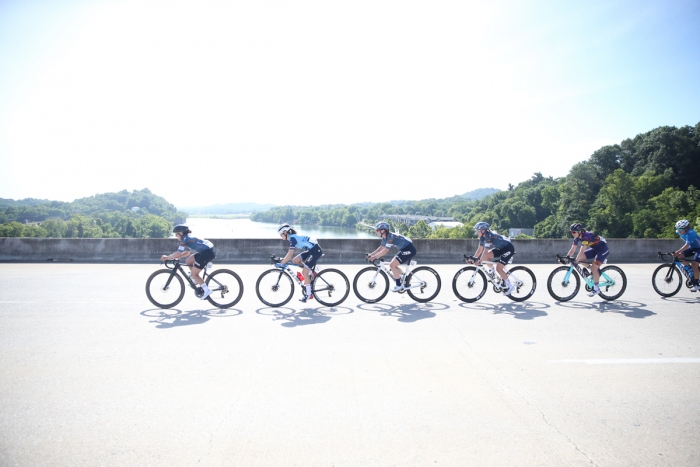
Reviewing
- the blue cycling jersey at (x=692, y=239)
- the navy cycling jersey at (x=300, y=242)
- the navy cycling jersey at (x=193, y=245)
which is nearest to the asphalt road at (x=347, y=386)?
the navy cycling jersey at (x=193, y=245)

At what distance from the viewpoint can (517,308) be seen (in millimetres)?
8086

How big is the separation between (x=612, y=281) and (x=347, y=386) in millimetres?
6980

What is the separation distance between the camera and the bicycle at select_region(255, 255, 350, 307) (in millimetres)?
8195

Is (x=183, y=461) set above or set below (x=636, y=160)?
below

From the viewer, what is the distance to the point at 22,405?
4.00m

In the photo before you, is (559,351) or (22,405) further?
(559,351)

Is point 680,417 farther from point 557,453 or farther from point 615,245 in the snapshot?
point 615,245

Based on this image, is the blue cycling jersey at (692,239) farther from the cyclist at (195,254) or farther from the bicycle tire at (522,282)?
the cyclist at (195,254)

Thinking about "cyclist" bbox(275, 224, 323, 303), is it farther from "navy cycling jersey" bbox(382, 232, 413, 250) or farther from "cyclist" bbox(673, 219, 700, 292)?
"cyclist" bbox(673, 219, 700, 292)

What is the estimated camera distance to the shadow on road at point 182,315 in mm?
6914

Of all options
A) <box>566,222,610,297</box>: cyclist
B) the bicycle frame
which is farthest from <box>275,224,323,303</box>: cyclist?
<box>566,222,610,297</box>: cyclist

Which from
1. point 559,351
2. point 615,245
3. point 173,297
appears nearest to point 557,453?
point 559,351

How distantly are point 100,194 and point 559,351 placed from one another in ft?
505

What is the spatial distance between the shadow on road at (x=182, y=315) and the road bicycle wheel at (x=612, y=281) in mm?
7531
